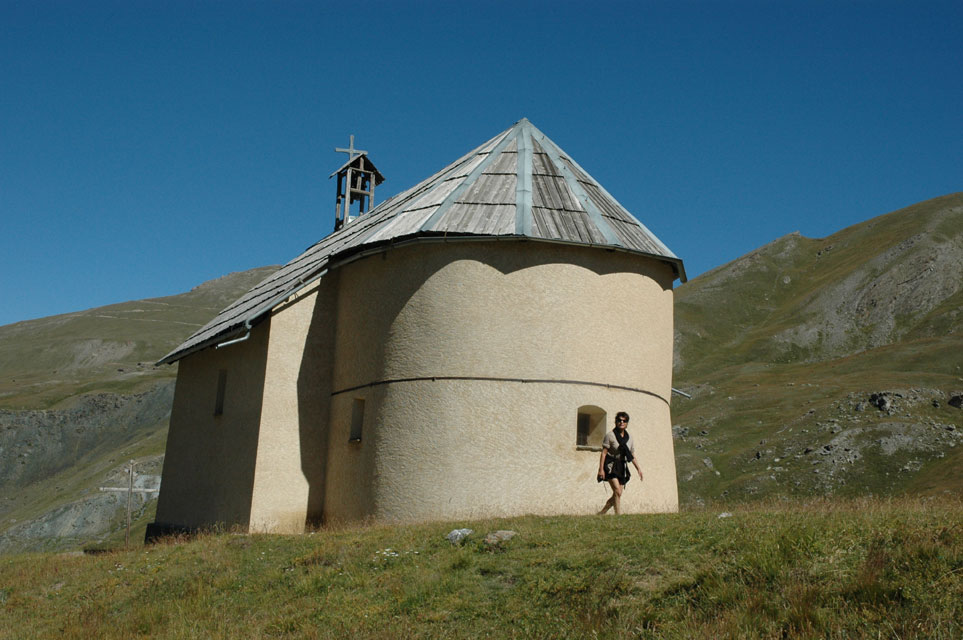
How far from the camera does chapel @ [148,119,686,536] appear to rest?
16688 millimetres

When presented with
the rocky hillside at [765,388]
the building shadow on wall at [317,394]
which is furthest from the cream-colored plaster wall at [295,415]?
the rocky hillside at [765,388]

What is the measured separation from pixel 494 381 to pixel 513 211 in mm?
3588

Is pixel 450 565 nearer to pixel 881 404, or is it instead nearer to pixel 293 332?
pixel 293 332

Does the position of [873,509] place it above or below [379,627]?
above

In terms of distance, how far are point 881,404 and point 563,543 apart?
207 ft

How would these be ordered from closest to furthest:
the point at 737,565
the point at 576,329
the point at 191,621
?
the point at 737,565
the point at 191,621
the point at 576,329

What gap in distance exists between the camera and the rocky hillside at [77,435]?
66500 mm

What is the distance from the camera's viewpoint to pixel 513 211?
18.1 meters

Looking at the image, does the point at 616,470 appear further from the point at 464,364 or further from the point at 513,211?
the point at 513,211

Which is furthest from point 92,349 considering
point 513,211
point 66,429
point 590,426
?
point 590,426

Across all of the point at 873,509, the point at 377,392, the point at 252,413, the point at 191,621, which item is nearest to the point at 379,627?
the point at 191,621

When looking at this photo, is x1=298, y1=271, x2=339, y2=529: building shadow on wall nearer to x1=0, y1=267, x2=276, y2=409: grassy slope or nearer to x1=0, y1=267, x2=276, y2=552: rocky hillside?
x1=0, y1=267, x2=276, y2=552: rocky hillside

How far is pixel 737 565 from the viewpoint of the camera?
866 centimetres

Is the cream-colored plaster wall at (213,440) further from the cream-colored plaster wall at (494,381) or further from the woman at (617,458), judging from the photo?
the woman at (617,458)
